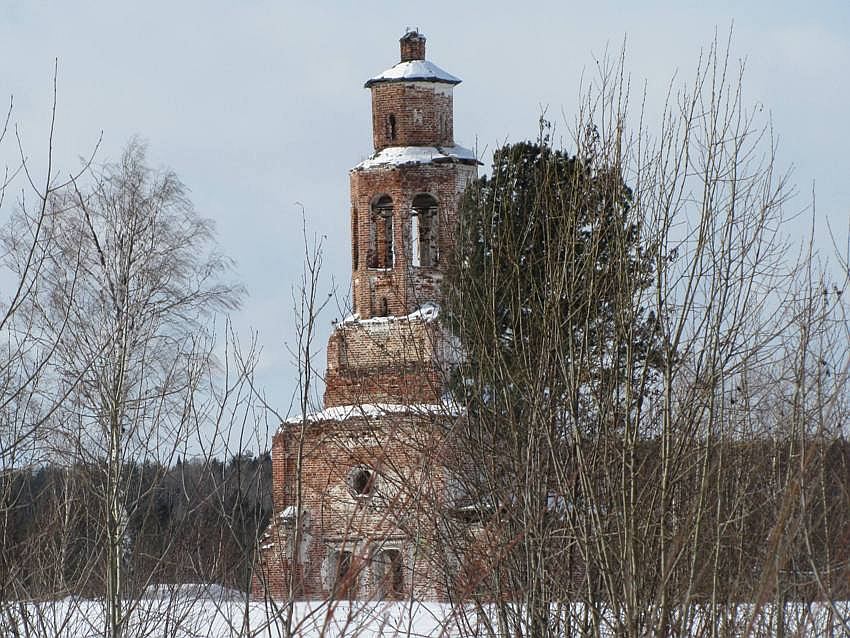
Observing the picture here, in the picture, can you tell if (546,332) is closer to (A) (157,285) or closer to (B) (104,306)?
(B) (104,306)

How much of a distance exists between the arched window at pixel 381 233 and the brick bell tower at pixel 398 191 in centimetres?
2

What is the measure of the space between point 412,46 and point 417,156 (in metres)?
2.38

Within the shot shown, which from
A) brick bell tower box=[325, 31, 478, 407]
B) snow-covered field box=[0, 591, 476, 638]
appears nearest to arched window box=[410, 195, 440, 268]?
brick bell tower box=[325, 31, 478, 407]

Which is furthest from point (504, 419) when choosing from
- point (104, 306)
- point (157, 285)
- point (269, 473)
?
point (269, 473)

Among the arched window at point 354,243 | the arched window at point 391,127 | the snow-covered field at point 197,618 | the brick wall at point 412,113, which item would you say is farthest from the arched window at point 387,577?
the arched window at point 391,127

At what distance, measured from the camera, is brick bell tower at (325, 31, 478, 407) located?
25.4m

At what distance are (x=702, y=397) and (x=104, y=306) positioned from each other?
8.99 m

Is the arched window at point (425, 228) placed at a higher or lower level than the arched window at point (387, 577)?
higher

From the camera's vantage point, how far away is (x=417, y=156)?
83.9ft

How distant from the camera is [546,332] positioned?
24.0 ft

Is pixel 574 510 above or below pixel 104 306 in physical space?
below

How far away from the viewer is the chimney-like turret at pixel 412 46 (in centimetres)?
2613

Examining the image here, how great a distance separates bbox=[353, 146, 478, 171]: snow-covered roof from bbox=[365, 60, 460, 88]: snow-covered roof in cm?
131

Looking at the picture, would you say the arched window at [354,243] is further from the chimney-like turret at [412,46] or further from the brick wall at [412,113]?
the chimney-like turret at [412,46]
